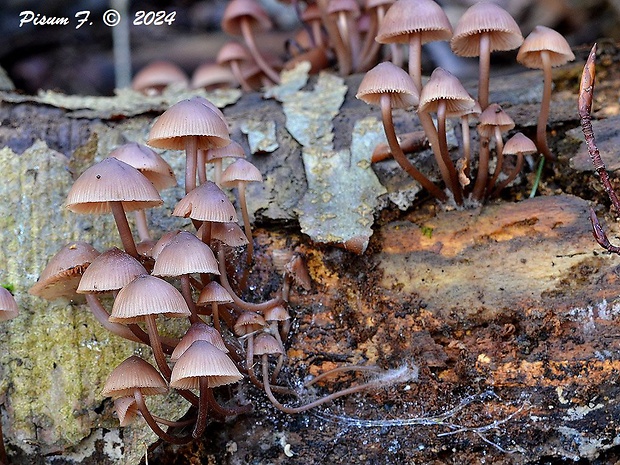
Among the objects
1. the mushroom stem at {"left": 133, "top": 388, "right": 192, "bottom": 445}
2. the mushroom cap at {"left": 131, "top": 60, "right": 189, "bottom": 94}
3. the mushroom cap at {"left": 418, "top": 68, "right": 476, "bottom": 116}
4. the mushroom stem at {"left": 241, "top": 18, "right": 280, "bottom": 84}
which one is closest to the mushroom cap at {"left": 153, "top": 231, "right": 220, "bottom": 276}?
the mushroom stem at {"left": 133, "top": 388, "right": 192, "bottom": 445}

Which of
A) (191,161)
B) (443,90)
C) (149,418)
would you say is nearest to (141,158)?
(191,161)

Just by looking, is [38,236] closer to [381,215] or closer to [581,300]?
[381,215]

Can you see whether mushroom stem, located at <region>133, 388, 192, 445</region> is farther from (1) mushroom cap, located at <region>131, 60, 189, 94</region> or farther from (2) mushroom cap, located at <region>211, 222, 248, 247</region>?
(1) mushroom cap, located at <region>131, 60, 189, 94</region>

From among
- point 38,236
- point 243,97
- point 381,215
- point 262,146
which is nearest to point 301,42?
point 243,97

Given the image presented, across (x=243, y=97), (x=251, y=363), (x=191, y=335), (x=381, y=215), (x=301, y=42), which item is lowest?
(x=251, y=363)

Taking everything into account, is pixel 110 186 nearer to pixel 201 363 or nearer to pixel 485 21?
pixel 201 363

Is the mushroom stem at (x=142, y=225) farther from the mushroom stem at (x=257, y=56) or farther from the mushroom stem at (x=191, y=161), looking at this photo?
the mushroom stem at (x=257, y=56)
